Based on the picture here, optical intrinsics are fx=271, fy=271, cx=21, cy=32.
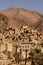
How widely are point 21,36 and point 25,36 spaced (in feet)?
1.52

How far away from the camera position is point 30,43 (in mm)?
29031

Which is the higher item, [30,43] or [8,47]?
[8,47]

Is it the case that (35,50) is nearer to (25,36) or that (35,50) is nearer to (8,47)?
(8,47)

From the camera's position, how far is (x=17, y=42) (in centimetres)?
2844

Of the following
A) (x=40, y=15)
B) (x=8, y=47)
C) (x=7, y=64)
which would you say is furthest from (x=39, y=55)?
(x=40, y=15)

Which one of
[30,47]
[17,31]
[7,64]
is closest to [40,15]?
[17,31]

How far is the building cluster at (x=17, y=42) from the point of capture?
75.0 ft

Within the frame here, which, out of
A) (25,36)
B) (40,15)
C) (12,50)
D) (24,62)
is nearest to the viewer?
(24,62)

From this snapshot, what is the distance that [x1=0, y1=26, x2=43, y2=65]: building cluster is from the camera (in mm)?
22858

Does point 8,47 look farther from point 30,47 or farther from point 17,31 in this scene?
point 17,31

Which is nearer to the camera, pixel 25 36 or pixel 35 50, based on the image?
pixel 35 50

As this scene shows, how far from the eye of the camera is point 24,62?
75.0 feet

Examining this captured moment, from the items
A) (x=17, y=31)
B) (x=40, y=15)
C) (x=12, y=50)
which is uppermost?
(x=12, y=50)

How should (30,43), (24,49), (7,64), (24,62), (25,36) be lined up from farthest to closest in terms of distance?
1. (25,36)
2. (30,43)
3. (24,49)
4. (24,62)
5. (7,64)
